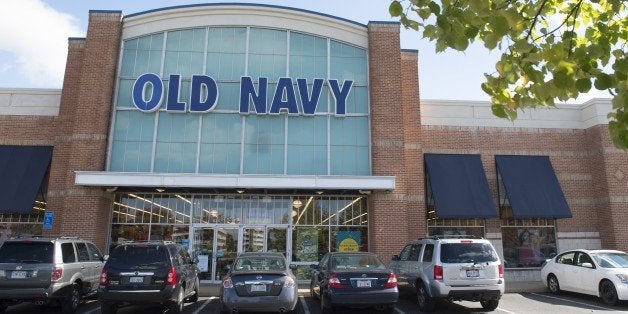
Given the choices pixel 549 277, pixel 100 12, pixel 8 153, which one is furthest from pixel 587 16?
pixel 8 153

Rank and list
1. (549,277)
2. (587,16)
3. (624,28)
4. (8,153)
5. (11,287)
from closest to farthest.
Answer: (624,28) → (587,16) → (11,287) → (549,277) → (8,153)

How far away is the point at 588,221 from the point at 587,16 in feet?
53.4

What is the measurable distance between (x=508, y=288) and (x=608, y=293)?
3646 mm

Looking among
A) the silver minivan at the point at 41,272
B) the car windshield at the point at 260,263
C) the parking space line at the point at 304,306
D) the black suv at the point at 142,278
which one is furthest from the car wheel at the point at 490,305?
the silver minivan at the point at 41,272

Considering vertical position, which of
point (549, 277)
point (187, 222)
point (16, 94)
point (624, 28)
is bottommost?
point (549, 277)

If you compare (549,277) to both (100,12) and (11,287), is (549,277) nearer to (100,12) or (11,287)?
(11,287)

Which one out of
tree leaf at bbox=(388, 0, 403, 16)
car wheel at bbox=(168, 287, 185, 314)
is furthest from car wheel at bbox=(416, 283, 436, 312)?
tree leaf at bbox=(388, 0, 403, 16)

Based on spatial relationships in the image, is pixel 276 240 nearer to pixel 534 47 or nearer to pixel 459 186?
pixel 459 186

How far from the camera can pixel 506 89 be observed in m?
5.36

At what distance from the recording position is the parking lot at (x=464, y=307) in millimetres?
11641

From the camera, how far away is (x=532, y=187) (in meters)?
18.6

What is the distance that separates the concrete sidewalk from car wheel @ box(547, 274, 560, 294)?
20.0 inches

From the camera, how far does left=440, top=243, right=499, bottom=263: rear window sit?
11.1 metres

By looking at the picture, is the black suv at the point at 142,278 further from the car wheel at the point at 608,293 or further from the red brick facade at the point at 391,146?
the car wheel at the point at 608,293
